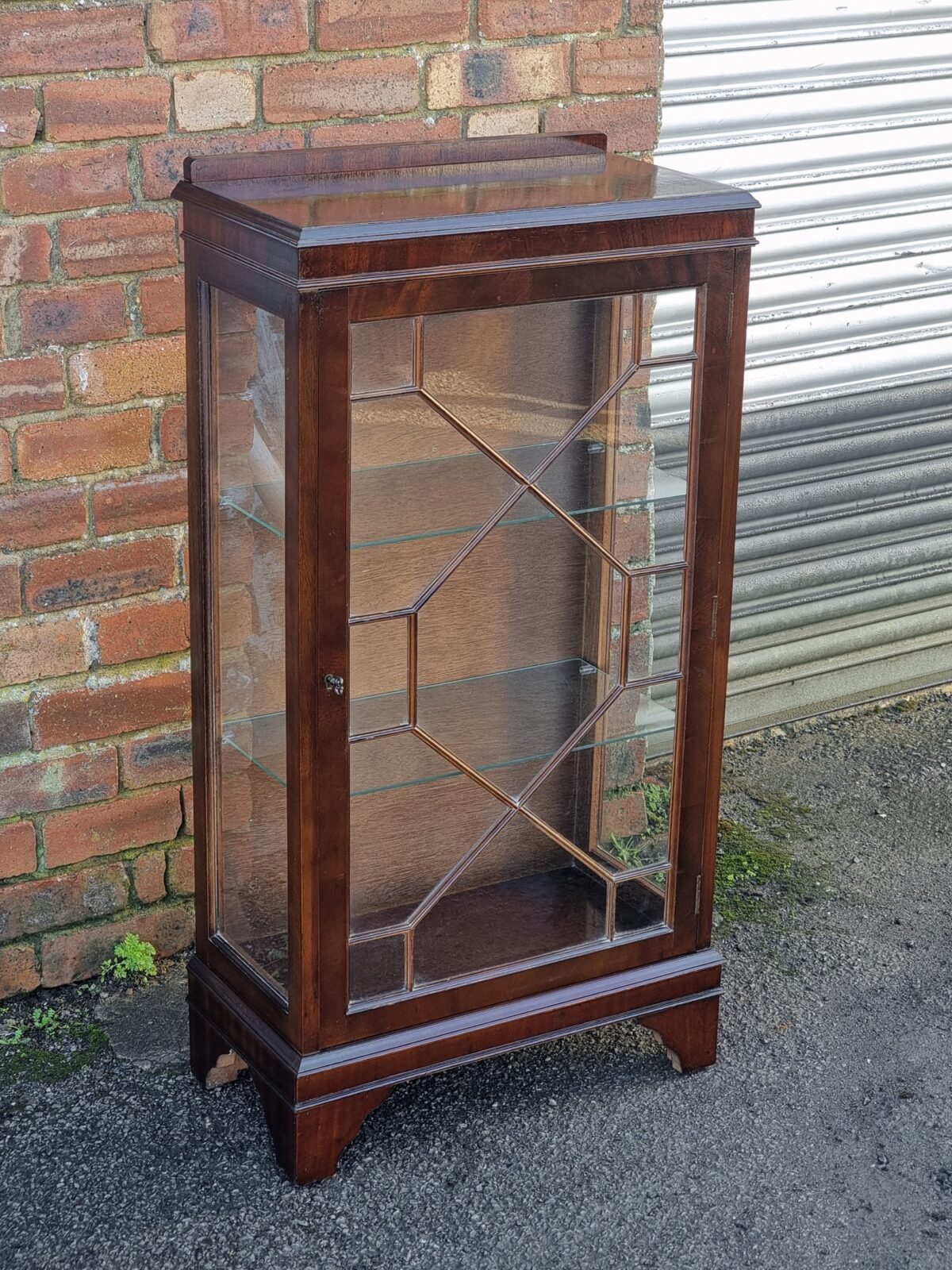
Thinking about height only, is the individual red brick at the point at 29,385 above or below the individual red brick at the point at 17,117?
below

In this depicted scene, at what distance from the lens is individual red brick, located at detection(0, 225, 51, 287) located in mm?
2406

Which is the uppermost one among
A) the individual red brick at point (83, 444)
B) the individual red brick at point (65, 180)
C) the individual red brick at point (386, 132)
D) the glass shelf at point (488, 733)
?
the individual red brick at point (386, 132)

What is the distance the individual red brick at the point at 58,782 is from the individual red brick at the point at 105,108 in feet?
3.24

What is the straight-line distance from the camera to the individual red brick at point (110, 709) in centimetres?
A: 266

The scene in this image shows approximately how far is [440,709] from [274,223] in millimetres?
724

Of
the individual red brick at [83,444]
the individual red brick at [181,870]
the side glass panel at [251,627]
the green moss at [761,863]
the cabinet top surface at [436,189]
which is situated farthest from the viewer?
the green moss at [761,863]

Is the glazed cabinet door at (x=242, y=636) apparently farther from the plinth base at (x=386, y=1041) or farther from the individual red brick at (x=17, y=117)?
the individual red brick at (x=17, y=117)

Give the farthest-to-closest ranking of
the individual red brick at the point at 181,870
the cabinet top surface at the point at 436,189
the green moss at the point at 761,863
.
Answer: the green moss at the point at 761,863 → the individual red brick at the point at 181,870 → the cabinet top surface at the point at 436,189

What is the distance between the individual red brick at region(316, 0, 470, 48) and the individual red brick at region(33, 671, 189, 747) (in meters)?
1.06

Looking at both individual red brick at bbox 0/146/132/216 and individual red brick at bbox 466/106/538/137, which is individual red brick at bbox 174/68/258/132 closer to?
individual red brick at bbox 0/146/132/216

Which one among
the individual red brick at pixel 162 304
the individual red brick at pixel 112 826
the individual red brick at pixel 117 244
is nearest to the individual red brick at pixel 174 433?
the individual red brick at pixel 162 304

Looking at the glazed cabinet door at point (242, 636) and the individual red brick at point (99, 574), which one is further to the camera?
the individual red brick at point (99, 574)

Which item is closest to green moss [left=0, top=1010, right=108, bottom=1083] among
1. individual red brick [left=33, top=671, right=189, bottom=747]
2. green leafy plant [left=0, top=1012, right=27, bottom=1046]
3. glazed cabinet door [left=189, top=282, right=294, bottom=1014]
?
green leafy plant [left=0, top=1012, right=27, bottom=1046]

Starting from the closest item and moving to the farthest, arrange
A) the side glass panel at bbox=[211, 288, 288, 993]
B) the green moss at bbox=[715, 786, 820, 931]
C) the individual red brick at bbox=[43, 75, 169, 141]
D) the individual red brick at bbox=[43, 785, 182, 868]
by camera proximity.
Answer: the side glass panel at bbox=[211, 288, 288, 993]
the individual red brick at bbox=[43, 75, 169, 141]
the individual red brick at bbox=[43, 785, 182, 868]
the green moss at bbox=[715, 786, 820, 931]
